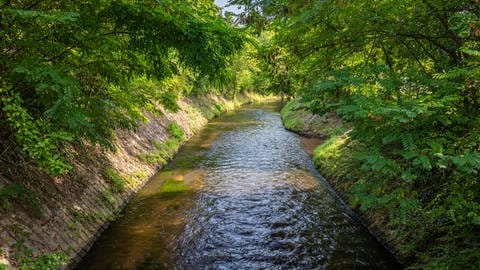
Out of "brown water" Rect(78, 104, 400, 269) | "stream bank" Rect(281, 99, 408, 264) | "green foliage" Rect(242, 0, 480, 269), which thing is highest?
"green foliage" Rect(242, 0, 480, 269)

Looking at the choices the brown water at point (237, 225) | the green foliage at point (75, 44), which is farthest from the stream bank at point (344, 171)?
the green foliage at point (75, 44)

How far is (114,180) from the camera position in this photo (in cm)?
1204

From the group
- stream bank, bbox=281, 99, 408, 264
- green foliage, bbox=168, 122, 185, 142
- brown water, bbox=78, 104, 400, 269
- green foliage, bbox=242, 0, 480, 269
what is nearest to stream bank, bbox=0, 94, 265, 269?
brown water, bbox=78, 104, 400, 269

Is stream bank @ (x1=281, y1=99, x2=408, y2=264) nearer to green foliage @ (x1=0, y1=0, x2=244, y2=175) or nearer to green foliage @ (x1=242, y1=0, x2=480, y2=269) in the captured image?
green foliage @ (x1=242, y1=0, x2=480, y2=269)

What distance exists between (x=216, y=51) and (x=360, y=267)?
6.55 m

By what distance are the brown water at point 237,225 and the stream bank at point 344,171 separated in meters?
0.32

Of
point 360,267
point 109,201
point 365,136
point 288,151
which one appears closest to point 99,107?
point 109,201

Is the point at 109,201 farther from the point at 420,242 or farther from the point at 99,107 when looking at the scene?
the point at 420,242

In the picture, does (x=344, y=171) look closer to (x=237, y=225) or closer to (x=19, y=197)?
(x=237, y=225)

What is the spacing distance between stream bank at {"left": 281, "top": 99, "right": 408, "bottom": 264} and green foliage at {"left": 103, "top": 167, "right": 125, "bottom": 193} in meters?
6.78

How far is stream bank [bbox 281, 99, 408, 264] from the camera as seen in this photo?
29.9ft

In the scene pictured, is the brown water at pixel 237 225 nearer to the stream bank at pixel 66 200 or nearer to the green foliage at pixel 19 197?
the stream bank at pixel 66 200

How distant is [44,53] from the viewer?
604cm

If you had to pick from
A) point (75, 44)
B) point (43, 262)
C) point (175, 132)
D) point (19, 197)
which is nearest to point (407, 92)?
point (75, 44)
